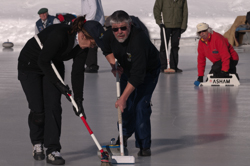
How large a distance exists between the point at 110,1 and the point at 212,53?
26.9 meters

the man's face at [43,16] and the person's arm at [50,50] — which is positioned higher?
the man's face at [43,16]

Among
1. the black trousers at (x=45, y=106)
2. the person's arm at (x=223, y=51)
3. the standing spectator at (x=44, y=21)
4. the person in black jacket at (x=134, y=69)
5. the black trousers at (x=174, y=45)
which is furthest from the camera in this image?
the black trousers at (x=174, y=45)

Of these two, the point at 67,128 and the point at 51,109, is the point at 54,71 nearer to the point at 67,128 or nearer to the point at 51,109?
the point at 51,109

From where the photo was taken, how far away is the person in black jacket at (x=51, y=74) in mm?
4047

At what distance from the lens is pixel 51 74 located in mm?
4102

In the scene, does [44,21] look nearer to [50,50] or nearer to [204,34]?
[204,34]

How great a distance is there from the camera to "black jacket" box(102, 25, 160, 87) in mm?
4113

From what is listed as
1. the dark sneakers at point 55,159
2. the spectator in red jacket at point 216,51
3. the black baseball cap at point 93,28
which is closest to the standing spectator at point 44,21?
the spectator in red jacket at point 216,51

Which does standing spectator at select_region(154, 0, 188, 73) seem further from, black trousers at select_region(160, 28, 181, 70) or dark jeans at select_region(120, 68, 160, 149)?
dark jeans at select_region(120, 68, 160, 149)

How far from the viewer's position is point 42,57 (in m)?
4.07

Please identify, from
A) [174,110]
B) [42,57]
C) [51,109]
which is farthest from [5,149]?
[174,110]

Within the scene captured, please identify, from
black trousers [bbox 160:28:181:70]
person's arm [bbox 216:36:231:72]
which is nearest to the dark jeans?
person's arm [bbox 216:36:231:72]

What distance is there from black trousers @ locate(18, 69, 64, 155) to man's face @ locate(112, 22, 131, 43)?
2.05ft

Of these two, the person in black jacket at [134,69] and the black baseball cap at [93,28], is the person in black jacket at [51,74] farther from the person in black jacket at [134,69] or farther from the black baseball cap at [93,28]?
the person in black jacket at [134,69]
